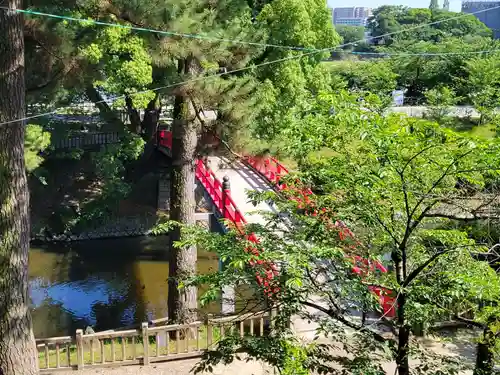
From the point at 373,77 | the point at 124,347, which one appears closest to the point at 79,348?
the point at 124,347

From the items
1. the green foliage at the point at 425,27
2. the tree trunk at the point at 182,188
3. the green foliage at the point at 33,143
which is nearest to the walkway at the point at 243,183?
the tree trunk at the point at 182,188

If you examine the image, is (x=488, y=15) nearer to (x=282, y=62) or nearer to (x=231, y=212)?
(x=282, y=62)

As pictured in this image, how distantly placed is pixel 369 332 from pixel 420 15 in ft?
234

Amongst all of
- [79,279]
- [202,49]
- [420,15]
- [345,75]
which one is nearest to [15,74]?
[202,49]

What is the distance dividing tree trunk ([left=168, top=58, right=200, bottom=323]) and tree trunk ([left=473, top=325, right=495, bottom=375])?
636cm

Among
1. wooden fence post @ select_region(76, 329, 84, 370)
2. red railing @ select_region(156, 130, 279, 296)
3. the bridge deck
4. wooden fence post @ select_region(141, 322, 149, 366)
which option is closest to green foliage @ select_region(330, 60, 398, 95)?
the bridge deck

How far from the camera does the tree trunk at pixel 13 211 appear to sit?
7.33 metres

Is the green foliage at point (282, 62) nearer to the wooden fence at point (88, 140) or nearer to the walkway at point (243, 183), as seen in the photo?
the walkway at point (243, 183)

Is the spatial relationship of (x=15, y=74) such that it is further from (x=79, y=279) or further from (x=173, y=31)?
(x=79, y=279)

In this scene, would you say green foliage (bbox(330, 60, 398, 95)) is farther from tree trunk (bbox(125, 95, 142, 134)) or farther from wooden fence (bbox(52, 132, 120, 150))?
wooden fence (bbox(52, 132, 120, 150))

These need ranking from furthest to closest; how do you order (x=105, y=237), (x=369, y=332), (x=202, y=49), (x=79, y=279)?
(x=105, y=237)
(x=79, y=279)
(x=202, y=49)
(x=369, y=332)

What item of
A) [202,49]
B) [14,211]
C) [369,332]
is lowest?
[369,332]

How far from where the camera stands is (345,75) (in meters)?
33.7

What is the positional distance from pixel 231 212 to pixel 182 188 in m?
2.47
